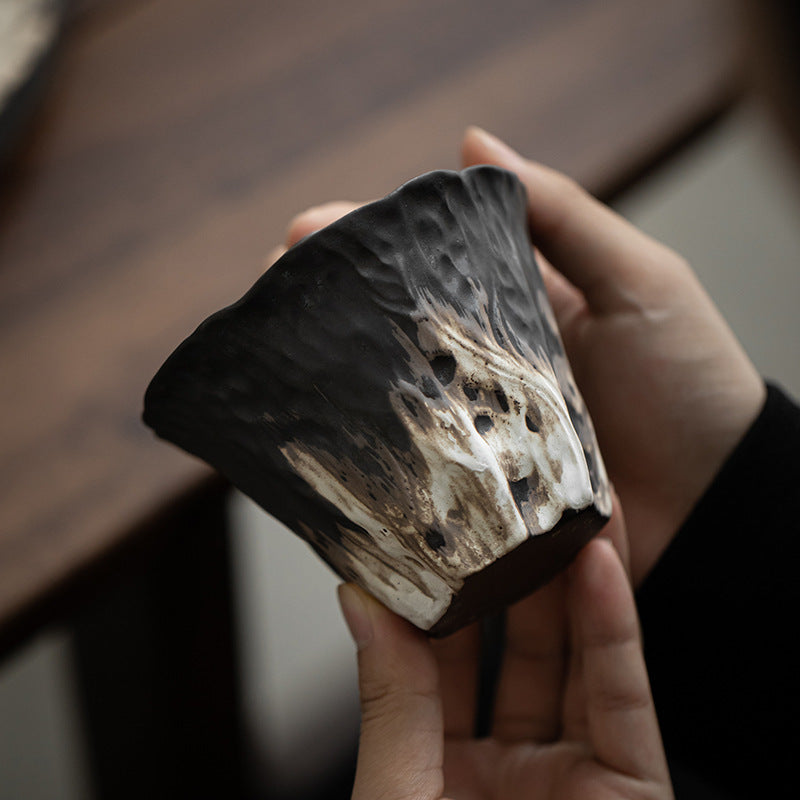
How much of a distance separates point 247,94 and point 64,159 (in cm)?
15

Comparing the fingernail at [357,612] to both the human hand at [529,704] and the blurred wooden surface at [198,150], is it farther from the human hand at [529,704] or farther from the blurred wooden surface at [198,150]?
the blurred wooden surface at [198,150]

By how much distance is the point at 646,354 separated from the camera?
1.94 ft

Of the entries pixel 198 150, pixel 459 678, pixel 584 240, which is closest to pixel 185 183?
pixel 198 150

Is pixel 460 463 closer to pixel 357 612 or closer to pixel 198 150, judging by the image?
pixel 357 612

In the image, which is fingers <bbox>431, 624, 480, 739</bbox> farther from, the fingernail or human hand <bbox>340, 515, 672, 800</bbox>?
the fingernail

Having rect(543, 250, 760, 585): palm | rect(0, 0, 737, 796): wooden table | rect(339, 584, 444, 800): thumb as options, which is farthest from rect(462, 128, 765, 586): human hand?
rect(339, 584, 444, 800): thumb

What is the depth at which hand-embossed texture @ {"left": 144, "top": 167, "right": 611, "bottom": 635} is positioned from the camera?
1.21ft

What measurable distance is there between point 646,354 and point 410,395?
266 mm

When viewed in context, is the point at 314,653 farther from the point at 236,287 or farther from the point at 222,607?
the point at 236,287

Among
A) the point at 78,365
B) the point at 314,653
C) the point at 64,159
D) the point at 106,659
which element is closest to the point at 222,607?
the point at 106,659

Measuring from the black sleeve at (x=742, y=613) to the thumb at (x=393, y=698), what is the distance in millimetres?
221

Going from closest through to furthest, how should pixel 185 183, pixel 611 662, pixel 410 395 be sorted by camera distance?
pixel 410 395 < pixel 611 662 < pixel 185 183

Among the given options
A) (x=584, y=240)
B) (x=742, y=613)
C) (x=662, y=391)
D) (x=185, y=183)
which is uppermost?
(x=185, y=183)

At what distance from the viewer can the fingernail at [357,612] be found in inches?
17.8
